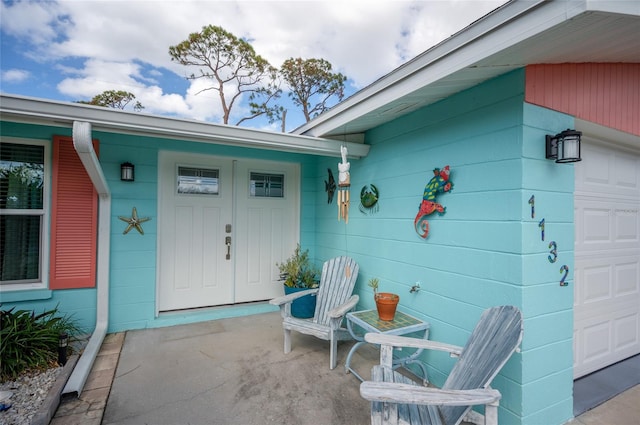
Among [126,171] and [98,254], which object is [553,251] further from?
[98,254]

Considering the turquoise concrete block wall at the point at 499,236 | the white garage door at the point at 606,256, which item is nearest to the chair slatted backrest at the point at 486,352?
the turquoise concrete block wall at the point at 499,236

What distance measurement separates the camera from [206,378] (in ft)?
7.56

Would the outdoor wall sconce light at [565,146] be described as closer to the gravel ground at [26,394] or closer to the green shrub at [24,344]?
the gravel ground at [26,394]

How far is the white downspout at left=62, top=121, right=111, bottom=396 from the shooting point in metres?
2.19

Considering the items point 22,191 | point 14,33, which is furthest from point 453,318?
point 14,33

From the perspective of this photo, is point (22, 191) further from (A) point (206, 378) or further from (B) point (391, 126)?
(B) point (391, 126)

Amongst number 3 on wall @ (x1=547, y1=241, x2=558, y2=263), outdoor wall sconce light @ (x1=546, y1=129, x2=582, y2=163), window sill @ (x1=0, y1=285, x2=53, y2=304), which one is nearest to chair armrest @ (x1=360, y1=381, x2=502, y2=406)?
number 3 on wall @ (x1=547, y1=241, x2=558, y2=263)

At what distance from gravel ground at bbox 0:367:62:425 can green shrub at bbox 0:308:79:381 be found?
0.09m

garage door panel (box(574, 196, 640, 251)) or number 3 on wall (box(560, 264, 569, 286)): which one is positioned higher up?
garage door panel (box(574, 196, 640, 251))

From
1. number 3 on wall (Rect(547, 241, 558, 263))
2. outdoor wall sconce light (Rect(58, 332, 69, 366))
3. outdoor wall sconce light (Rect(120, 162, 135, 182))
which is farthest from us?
outdoor wall sconce light (Rect(120, 162, 135, 182))

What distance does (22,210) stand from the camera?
9.15 feet

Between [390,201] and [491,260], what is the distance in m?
1.10

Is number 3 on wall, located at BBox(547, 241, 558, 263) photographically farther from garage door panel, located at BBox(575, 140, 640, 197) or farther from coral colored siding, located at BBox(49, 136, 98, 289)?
coral colored siding, located at BBox(49, 136, 98, 289)

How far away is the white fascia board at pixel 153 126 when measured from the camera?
2094 mm
